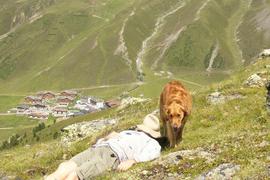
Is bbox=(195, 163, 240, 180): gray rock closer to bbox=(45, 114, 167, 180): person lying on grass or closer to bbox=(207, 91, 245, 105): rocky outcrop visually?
bbox=(45, 114, 167, 180): person lying on grass

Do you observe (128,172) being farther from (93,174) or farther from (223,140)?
(223,140)

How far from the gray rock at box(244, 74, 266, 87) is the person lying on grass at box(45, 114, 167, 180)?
13585 mm

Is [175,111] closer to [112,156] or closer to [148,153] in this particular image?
[148,153]

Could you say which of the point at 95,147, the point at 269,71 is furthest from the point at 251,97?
the point at 95,147

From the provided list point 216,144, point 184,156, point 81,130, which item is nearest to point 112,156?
point 184,156

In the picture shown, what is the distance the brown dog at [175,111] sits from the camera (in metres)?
19.8

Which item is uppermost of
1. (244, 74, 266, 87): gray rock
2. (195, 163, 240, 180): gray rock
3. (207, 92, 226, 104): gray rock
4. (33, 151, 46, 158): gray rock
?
(195, 163, 240, 180): gray rock

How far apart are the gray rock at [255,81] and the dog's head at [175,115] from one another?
12.7m

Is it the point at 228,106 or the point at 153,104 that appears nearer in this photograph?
the point at 228,106

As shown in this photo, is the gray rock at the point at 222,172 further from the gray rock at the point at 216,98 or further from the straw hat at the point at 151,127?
the gray rock at the point at 216,98

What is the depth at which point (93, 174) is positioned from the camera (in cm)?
1700

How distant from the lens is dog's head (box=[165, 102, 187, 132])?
64.7 feet

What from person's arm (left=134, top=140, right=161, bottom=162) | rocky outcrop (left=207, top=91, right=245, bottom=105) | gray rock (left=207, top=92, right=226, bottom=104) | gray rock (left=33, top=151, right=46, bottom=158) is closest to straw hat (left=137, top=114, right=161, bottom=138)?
person's arm (left=134, top=140, right=161, bottom=162)

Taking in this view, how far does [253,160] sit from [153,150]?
5.13 m
